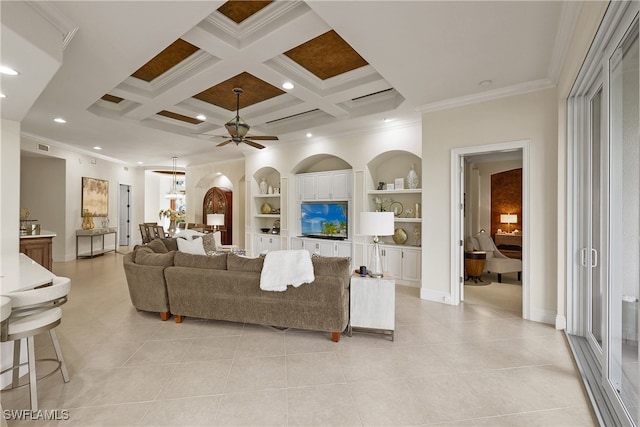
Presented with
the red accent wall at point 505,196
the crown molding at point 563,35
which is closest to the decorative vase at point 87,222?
the crown molding at point 563,35

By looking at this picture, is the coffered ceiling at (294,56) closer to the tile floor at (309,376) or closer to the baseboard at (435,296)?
the tile floor at (309,376)

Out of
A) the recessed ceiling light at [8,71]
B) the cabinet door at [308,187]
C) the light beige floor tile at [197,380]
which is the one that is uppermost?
the recessed ceiling light at [8,71]

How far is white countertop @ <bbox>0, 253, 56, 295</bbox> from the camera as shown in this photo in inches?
77.7

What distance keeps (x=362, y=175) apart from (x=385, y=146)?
68 centimetres

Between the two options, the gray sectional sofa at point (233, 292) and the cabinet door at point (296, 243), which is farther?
the cabinet door at point (296, 243)

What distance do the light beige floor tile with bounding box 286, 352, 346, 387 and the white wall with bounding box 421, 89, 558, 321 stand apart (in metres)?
2.37

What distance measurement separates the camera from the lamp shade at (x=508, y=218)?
25.2 feet

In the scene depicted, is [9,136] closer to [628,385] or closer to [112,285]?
[112,285]

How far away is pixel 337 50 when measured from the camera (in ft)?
11.0

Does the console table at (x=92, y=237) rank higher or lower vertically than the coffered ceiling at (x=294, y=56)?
lower

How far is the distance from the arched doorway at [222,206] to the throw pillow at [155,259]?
224 inches

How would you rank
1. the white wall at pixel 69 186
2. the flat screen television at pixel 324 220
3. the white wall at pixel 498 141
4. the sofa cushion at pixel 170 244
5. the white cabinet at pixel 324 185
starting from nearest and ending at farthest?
the white wall at pixel 498 141 < the sofa cushion at pixel 170 244 < the white cabinet at pixel 324 185 < the flat screen television at pixel 324 220 < the white wall at pixel 69 186

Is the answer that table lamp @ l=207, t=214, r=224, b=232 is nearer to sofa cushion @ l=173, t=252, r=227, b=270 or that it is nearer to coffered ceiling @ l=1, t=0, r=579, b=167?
coffered ceiling @ l=1, t=0, r=579, b=167

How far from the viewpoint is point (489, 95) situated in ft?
12.8
